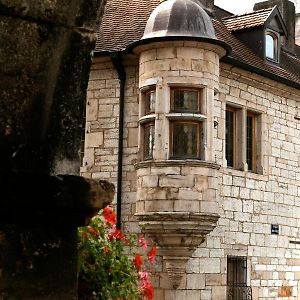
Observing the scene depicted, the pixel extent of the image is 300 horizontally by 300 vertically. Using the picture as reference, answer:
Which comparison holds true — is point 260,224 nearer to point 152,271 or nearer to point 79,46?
point 152,271

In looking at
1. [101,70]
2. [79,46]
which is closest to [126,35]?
[101,70]

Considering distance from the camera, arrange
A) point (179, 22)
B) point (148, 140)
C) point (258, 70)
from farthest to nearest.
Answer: point (258, 70)
point (148, 140)
point (179, 22)

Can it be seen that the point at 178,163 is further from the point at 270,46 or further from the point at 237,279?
the point at 270,46

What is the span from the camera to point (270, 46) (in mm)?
15688

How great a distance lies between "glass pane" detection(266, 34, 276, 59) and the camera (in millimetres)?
15521

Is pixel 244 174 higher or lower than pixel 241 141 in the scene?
lower

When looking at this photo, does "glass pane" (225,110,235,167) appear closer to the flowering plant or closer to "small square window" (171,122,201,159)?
"small square window" (171,122,201,159)

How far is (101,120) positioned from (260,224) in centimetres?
397

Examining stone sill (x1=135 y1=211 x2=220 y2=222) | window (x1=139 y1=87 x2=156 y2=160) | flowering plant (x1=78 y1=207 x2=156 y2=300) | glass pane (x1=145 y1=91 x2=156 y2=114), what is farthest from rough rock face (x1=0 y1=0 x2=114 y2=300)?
glass pane (x1=145 y1=91 x2=156 y2=114)

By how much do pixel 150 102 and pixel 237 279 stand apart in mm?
4035

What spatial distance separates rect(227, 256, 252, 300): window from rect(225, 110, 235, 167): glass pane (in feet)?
6.42

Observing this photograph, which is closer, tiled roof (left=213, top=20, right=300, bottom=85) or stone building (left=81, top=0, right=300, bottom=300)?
stone building (left=81, top=0, right=300, bottom=300)

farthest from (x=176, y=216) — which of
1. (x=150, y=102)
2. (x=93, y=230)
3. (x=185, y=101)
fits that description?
(x=93, y=230)

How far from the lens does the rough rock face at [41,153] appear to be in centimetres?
196
